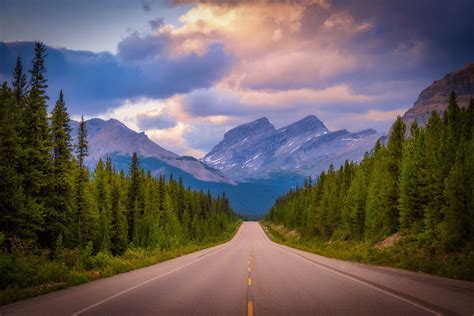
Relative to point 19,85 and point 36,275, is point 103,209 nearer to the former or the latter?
point 19,85

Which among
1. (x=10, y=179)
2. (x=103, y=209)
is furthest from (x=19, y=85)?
(x=103, y=209)

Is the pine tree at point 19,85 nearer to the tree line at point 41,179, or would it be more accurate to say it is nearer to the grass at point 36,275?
the tree line at point 41,179

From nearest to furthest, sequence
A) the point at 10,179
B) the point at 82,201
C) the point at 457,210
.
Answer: the point at 10,179
the point at 457,210
the point at 82,201

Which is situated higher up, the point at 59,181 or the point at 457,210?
the point at 59,181

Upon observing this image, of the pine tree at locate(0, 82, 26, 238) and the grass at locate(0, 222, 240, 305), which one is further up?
the pine tree at locate(0, 82, 26, 238)

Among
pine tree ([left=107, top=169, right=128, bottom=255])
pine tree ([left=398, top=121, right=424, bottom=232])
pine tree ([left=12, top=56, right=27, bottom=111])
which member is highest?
pine tree ([left=12, top=56, right=27, bottom=111])

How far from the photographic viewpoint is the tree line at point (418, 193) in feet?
97.9

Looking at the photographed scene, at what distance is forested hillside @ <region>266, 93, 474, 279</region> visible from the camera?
92.9 ft

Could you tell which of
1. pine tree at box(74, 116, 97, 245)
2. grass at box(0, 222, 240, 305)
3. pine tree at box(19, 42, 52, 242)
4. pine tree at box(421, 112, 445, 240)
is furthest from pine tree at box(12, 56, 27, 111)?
pine tree at box(421, 112, 445, 240)

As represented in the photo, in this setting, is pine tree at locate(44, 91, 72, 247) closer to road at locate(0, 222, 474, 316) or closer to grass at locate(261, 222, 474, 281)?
road at locate(0, 222, 474, 316)

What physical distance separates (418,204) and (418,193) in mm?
1072

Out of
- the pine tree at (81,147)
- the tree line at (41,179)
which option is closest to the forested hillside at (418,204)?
the tree line at (41,179)

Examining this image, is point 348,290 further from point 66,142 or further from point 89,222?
point 89,222

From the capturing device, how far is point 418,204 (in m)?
40.7
